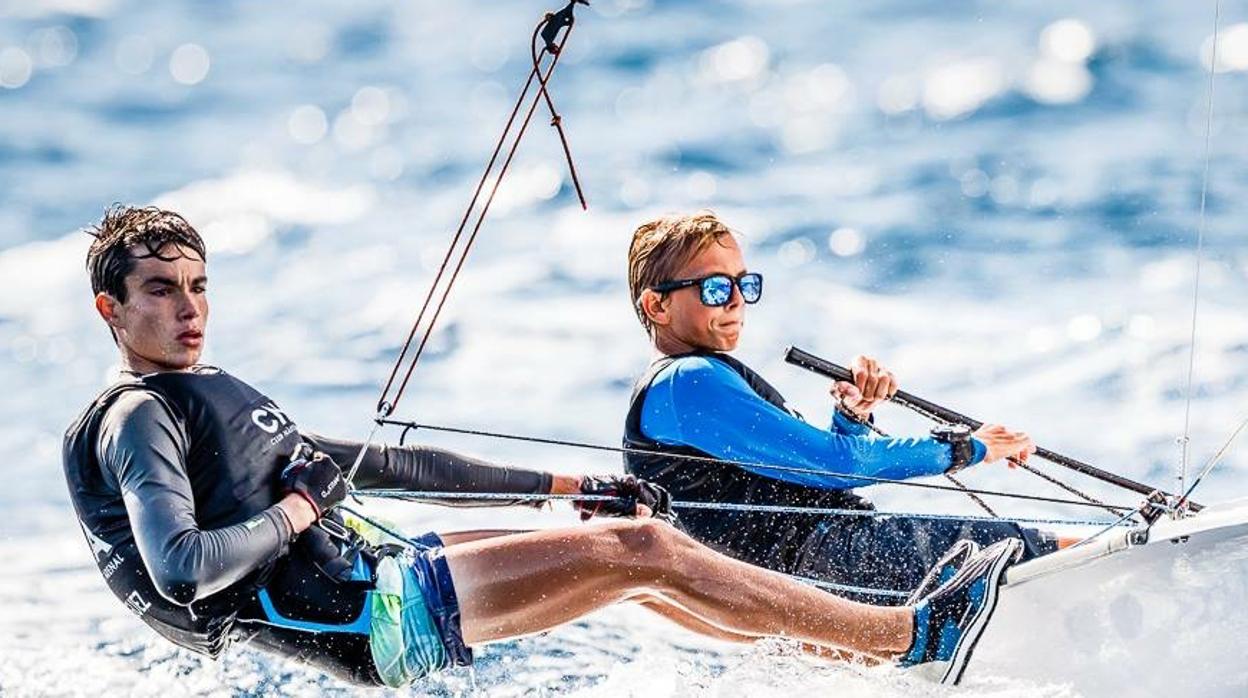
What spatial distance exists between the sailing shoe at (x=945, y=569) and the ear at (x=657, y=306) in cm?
103

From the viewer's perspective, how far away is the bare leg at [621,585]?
11.9 feet

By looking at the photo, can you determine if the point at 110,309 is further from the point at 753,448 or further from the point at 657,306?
the point at 753,448

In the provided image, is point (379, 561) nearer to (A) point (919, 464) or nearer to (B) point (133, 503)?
(B) point (133, 503)

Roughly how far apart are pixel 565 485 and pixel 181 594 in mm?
1250

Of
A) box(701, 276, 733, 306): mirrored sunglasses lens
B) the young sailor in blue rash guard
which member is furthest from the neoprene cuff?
box(701, 276, 733, 306): mirrored sunglasses lens

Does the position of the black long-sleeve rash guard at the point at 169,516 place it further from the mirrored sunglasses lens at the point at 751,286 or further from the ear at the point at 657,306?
the mirrored sunglasses lens at the point at 751,286

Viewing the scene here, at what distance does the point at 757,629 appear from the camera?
3801 mm

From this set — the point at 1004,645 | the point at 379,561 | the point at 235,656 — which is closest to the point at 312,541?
the point at 379,561

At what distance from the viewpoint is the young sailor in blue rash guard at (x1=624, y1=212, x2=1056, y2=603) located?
4.14 metres

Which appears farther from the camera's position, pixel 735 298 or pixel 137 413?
pixel 735 298

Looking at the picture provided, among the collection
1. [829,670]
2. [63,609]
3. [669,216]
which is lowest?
[63,609]

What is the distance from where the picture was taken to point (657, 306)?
4.49m

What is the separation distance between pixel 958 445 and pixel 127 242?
224cm

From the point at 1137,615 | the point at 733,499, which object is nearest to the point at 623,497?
the point at 733,499
